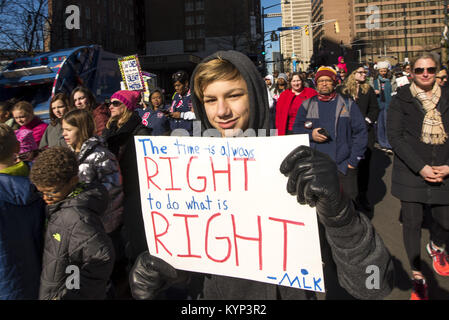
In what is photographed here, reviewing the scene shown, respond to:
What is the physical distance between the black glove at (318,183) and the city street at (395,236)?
2462 mm

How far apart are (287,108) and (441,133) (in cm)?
236

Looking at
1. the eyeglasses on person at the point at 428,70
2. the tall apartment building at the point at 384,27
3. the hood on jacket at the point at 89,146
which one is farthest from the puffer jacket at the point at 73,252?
the tall apartment building at the point at 384,27

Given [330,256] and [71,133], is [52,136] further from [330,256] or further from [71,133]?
[330,256]

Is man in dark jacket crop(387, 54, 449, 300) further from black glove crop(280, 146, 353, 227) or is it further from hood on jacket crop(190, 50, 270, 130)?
black glove crop(280, 146, 353, 227)

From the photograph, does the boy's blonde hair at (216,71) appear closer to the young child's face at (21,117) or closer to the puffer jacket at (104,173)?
the puffer jacket at (104,173)

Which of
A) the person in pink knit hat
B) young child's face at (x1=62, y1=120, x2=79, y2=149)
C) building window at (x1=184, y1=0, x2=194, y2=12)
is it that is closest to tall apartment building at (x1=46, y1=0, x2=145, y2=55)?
building window at (x1=184, y1=0, x2=194, y2=12)

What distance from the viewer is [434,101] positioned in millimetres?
3137

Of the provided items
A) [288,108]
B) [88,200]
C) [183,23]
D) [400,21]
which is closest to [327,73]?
[288,108]

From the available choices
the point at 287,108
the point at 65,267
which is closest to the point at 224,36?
the point at 287,108

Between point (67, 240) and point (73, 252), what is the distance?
81 millimetres

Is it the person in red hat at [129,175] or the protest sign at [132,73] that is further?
the protest sign at [132,73]

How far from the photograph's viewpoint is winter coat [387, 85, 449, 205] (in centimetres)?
310

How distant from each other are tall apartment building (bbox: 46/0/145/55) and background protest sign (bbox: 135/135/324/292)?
67.8 feet

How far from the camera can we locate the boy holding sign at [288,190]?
1.29 m
